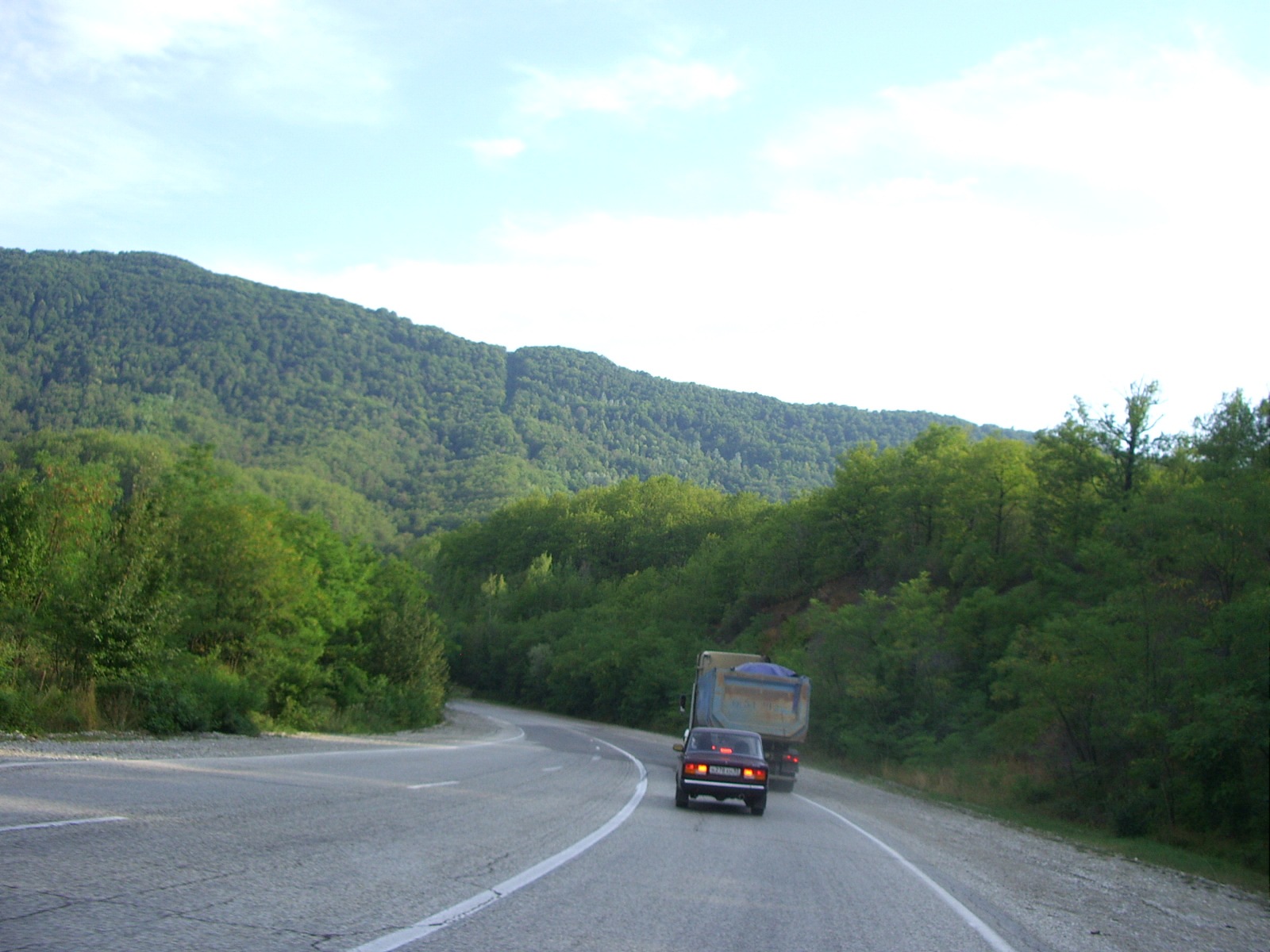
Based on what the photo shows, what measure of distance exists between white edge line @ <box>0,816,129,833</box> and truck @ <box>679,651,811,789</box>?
60.8ft

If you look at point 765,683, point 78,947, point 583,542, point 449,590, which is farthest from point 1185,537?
point 449,590

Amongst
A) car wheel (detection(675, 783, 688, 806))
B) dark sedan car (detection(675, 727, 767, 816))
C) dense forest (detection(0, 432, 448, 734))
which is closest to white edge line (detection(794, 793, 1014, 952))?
dark sedan car (detection(675, 727, 767, 816))

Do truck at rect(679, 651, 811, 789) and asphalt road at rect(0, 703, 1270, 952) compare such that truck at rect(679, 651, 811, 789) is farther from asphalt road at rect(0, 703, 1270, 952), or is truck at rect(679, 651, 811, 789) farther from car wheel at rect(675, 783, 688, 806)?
car wheel at rect(675, 783, 688, 806)

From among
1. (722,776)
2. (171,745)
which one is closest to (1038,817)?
(722,776)

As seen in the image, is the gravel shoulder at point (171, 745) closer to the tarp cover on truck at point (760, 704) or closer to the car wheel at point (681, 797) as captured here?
the car wheel at point (681, 797)

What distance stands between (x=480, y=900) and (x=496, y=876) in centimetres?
119

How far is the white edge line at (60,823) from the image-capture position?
7.89 meters

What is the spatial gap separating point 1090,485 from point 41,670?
143 ft

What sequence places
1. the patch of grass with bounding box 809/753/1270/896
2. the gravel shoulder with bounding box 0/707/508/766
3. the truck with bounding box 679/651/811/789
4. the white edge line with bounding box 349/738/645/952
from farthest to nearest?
the truck with bounding box 679/651/811/789 → the patch of grass with bounding box 809/753/1270/896 → the gravel shoulder with bounding box 0/707/508/766 → the white edge line with bounding box 349/738/645/952

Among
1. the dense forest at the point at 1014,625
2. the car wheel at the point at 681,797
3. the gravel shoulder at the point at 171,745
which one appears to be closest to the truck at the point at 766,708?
the dense forest at the point at 1014,625

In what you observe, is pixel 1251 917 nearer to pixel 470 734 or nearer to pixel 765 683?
pixel 765 683

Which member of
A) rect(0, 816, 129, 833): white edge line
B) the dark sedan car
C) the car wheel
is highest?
rect(0, 816, 129, 833): white edge line

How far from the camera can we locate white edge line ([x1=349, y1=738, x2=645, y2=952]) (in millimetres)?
5801

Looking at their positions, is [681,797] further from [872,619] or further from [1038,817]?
[872,619]
